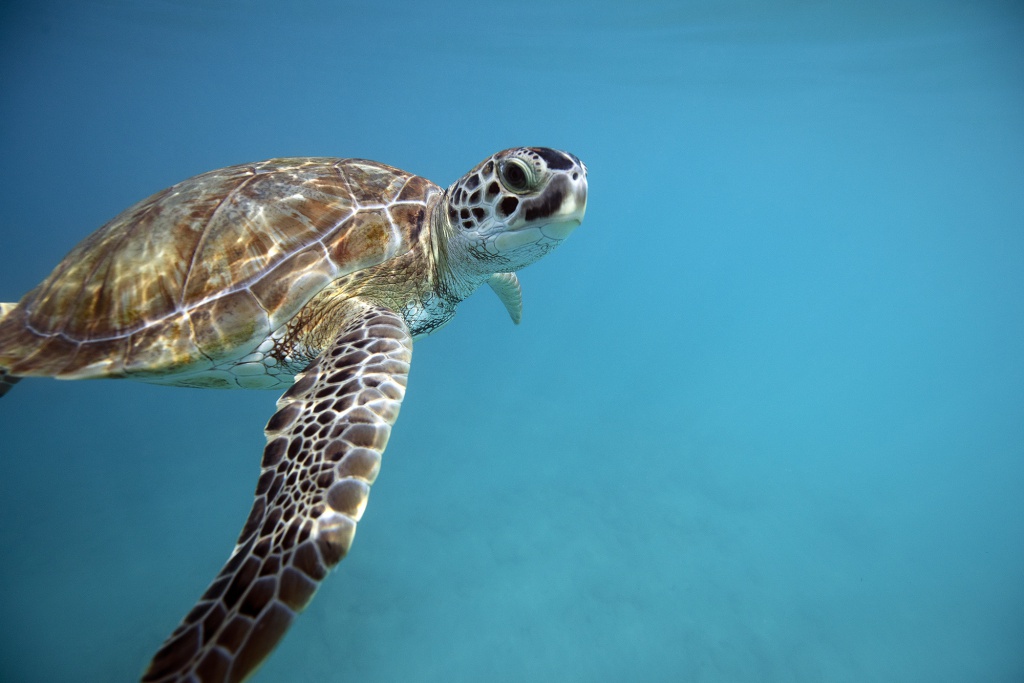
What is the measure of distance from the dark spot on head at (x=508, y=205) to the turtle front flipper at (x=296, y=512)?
1.03 m

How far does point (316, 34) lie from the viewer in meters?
19.9

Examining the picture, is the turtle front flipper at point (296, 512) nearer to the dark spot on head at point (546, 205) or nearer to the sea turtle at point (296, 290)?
the sea turtle at point (296, 290)

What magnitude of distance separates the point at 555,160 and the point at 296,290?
5.65 ft

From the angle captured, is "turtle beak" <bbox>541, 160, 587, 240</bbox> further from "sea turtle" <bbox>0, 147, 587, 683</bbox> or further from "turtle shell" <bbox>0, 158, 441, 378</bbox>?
"turtle shell" <bbox>0, 158, 441, 378</bbox>

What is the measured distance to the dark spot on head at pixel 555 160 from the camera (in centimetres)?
246

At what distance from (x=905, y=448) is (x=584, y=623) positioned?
17.2 metres

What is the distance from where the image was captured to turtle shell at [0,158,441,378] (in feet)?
8.59

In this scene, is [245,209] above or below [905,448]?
below

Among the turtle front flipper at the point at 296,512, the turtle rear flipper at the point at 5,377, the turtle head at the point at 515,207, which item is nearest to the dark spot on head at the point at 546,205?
the turtle head at the point at 515,207

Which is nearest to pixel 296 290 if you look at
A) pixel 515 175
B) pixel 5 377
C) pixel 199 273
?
pixel 199 273

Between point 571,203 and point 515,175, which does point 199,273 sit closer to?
point 515,175

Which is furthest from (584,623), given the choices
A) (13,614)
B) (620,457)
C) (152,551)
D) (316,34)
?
(316,34)

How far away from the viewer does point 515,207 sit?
2.60 meters

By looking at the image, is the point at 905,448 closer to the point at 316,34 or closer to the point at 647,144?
the point at 316,34
